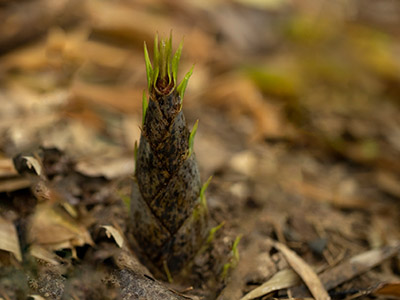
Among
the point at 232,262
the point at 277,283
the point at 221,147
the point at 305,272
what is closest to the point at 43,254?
the point at 232,262

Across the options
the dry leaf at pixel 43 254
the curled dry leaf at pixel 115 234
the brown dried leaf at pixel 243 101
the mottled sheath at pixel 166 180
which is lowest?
the brown dried leaf at pixel 243 101

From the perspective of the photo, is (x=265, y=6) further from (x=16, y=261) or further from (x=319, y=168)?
(x=16, y=261)

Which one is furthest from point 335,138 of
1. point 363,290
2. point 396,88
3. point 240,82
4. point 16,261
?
point 16,261

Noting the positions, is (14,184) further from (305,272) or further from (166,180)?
(305,272)

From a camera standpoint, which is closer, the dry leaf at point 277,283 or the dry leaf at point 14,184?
the dry leaf at point 277,283

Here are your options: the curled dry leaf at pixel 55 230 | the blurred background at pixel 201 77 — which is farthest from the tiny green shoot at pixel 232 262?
the blurred background at pixel 201 77

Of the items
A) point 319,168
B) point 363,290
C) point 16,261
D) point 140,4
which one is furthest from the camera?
point 140,4

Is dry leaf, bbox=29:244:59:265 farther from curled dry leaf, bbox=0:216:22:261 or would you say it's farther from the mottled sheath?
the mottled sheath

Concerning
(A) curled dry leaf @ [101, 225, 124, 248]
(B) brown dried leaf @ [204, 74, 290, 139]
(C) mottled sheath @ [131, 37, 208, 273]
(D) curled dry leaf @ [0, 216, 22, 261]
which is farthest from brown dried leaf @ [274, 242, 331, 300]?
(B) brown dried leaf @ [204, 74, 290, 139]

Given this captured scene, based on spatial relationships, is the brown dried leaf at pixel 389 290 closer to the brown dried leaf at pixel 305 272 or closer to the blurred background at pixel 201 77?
the brown dried leaf at pixel 305 272
